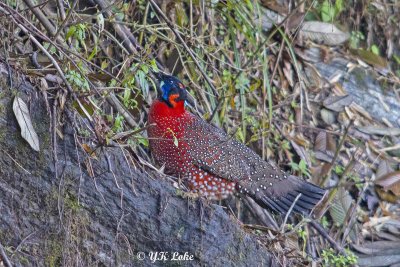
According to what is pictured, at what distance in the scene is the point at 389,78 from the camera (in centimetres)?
685

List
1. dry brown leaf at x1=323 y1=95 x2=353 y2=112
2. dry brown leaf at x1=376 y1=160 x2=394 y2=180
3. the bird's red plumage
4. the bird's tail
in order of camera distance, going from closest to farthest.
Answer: the bird's red plumage
the bird's tail
dry brown leaf at x1=376 y1=160 x2=394 y2=180
dry brown leaf at x1=323 y1=95 x2=353 y2=112

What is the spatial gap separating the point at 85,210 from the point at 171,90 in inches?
46.3

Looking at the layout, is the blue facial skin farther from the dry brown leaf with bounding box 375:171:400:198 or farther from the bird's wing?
the dry brown leaf with bounding box 375:171:400:198

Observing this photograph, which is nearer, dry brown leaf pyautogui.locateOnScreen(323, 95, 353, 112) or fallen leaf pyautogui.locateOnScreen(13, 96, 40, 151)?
fallen leaf pyautogui.locateOnScreen(13, 96, 40, 151)

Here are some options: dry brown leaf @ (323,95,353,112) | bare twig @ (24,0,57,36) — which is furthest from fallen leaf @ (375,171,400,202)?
bare twig @ (24,0,57,36)

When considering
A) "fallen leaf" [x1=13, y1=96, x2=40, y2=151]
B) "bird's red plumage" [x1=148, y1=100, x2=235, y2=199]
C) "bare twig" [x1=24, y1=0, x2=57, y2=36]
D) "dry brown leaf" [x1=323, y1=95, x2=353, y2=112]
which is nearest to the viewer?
"fallen leaf" [x1=13, y1=96, x2=40, y2=151]

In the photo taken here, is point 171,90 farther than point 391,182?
No

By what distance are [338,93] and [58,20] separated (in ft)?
Answer: 9.66

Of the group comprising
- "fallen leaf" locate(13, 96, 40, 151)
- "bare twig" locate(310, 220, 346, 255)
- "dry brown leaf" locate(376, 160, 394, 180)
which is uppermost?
"fallen leaf" locate(13, 96, 40, 151)

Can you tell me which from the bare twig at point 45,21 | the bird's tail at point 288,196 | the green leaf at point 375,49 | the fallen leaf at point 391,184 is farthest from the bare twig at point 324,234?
the bare twig at point 45,21

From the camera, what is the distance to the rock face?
3615mm

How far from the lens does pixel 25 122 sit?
3615mm

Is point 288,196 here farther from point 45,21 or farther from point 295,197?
point 45,21

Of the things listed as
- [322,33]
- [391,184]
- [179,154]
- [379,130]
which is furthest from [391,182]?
[179,154]
